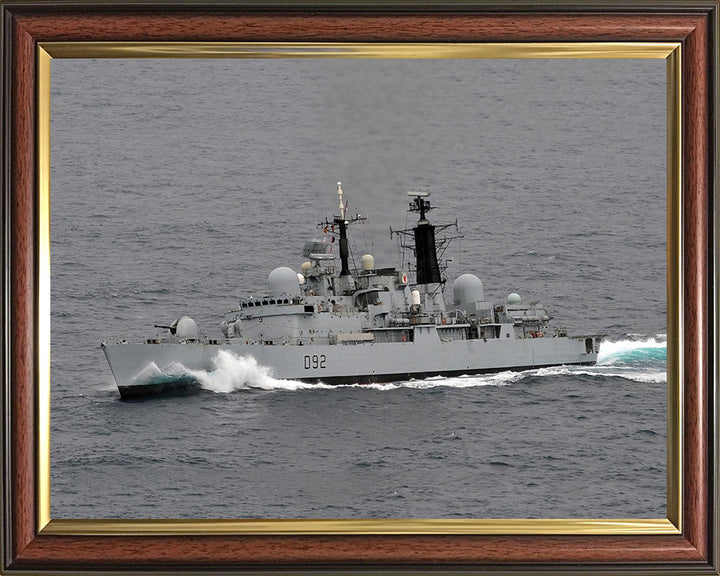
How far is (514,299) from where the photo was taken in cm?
922

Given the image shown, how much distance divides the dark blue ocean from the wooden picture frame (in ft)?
0.52

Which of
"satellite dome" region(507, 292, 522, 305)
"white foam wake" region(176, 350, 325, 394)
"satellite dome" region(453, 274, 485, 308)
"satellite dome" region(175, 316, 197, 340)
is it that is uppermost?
"satellite dome" region(453, 274, 485, 308)

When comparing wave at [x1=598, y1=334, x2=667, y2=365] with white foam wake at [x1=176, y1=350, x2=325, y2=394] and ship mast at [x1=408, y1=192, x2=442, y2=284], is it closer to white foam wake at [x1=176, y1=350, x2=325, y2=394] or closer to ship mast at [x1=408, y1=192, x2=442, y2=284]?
ship mast at [x1=408, y1=192, x2=442, y2=284]

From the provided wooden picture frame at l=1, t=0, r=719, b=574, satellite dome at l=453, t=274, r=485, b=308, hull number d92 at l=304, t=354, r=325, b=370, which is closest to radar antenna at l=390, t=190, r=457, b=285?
satellite dome at l=453, t=274, r=485, b=308

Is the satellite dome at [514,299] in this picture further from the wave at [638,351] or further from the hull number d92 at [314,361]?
the hull number d92 at [314,361]

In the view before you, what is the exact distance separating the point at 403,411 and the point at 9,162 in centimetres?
420

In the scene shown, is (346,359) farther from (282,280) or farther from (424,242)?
(424,242)

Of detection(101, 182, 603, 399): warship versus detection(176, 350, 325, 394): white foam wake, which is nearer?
detection(101, 182, 603, 399): warship

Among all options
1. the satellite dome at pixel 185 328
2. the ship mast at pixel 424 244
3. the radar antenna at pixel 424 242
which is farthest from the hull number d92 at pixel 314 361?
the satellite dome at pixel 185 328

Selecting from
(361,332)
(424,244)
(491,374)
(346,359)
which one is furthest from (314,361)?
(424,244)

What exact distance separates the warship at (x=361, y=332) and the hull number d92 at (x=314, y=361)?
0.02 meters

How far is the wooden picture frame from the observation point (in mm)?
7059

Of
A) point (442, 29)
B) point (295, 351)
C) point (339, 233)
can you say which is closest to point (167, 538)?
point (339, 233)

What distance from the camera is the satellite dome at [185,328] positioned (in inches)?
348
